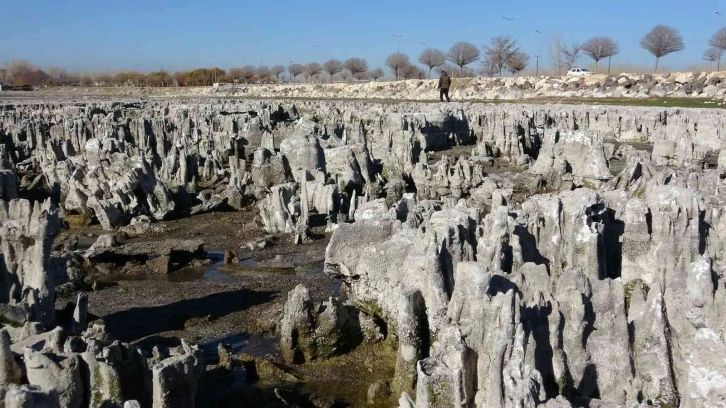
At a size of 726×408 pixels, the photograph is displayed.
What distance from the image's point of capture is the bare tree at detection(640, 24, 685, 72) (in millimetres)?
66375

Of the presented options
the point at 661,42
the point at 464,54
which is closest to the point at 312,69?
the point at 464,54

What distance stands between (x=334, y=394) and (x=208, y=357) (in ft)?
7.49

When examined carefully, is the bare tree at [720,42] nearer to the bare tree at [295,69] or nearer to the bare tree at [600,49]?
the bare tree at [600,49]

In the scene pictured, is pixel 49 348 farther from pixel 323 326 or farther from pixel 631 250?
pixel 631 250

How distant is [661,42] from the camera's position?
6631 cm

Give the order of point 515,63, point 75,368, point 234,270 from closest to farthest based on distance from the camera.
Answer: point 75,368 → point 234,270 → point 515,63

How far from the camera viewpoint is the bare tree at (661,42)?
66.4m

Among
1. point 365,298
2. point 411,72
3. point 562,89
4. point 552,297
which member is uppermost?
point 411,72

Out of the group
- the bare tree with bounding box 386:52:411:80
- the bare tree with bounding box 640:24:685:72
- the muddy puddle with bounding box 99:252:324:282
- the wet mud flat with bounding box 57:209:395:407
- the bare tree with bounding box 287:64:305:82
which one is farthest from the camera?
the bare tree with bounding box 287:64:305:82

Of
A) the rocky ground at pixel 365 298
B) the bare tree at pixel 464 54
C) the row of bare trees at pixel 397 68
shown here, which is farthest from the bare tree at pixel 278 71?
the rocky ground at pixel 365 298

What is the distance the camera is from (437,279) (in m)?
9.46

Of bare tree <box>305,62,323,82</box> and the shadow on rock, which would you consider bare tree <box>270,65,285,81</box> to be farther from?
the shadow on rock

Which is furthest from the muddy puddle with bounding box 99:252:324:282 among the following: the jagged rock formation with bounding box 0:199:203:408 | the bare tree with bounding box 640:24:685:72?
the bare tree with bounding box 640:24:685:72

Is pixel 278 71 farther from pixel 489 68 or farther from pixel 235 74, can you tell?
pixel 489 68
